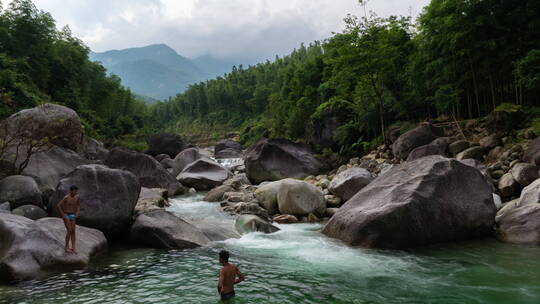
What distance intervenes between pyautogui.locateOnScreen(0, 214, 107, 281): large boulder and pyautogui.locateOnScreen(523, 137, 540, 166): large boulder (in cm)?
1629

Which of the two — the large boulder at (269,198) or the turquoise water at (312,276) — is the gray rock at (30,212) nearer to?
the turquoise water at (312,276)

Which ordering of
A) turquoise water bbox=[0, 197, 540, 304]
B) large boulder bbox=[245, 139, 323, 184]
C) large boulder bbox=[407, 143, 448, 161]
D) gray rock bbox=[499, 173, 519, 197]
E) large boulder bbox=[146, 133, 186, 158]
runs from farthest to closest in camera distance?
large boulder bbox=[146, 133, 186, 158] < large boulder bbox=[245, 139, 323, 184] < large boulder bbox=[407, 143, 448, 161] < gray rock bbox=[499, 173, 519, 197] < turquoise water bbox=[0, 197, 540, 304]

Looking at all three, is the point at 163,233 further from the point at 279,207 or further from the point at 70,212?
the point at 279,207

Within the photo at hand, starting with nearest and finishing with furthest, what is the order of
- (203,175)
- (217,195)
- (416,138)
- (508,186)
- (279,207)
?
1. (508,186)
2. (279,207)
3. (217,195)
4. (416,138)
5. (203,175)

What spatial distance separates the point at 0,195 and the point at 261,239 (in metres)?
8.62

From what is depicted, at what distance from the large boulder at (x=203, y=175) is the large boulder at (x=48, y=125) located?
313 inches

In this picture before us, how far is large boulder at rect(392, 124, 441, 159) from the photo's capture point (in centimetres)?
2480

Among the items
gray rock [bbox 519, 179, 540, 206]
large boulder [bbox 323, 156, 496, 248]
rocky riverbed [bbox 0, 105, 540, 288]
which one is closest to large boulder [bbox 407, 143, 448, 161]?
rocky riverbed [bbox 0, 105, 540, 288]

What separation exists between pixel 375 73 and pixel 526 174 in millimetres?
16786

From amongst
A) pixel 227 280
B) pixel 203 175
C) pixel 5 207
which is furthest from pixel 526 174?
pixel 203 175

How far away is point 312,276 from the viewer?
30.9 ft

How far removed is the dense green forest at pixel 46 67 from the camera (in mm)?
35050

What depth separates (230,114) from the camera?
111188 millimetres

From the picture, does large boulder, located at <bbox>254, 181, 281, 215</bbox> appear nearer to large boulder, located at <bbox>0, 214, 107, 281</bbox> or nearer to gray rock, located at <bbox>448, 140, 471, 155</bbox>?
large boulder, located at <bbox>0, 214, 107, 281</bbox>
